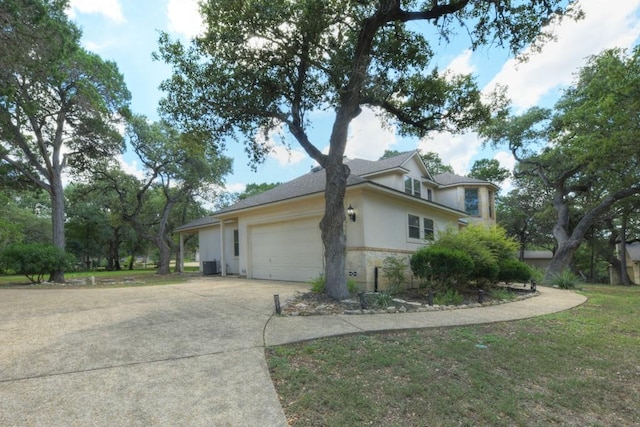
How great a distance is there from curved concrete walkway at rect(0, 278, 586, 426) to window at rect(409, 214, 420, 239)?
601 centimetres

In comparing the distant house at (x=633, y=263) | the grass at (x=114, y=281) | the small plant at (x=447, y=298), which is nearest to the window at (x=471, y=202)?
the small plant at (x=447, y=298)

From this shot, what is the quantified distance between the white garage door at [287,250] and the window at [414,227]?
12.5 ft

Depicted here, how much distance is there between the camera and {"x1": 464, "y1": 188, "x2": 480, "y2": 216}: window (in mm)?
20094

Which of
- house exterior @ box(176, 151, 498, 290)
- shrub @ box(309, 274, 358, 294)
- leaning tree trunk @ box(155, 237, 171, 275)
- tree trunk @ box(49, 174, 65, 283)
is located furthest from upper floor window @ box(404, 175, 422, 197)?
leaning tree trunk @ box(155, 237, 171, 275)

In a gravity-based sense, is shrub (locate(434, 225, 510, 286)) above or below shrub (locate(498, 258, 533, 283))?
above

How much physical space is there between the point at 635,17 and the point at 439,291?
990cm

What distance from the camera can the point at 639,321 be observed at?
734cm

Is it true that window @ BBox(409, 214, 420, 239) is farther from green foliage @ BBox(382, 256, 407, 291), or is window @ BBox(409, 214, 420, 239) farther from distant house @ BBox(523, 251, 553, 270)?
distant house @ BBox(523, 251, 553, 270)

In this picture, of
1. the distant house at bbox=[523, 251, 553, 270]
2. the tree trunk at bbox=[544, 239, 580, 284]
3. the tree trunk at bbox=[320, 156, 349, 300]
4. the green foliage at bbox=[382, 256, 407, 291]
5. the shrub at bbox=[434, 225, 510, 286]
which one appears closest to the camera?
the tree trunk at bbox=[320, 156, 349, 300]

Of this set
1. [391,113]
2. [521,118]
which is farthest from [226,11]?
[521,118]

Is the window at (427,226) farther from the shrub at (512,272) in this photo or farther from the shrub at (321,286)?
the shrub at (321,286)

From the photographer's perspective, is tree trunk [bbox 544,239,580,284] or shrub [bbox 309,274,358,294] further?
tree trunk [bbox 544,239,580,284]

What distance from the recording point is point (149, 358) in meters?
3.95

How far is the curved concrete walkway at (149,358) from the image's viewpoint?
283cm
